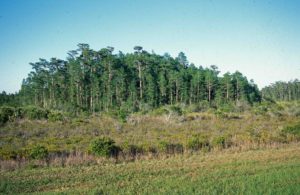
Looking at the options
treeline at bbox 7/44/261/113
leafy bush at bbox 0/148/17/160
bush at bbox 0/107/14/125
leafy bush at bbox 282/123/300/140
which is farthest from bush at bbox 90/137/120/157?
treeline at bbox 7/44/261/113

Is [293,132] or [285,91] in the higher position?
[285,91]

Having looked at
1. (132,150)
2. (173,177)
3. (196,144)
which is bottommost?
(173,177)

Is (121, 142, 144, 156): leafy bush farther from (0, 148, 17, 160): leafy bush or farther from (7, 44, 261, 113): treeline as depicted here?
(7, 44, 261, 113): treeline

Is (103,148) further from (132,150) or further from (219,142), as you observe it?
(219,142)

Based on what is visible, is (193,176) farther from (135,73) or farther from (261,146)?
(135,73)

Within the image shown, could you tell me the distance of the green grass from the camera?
26.2 feet

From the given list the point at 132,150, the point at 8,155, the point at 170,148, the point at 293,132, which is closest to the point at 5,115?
the point at 8,155

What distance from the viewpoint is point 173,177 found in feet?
30.7

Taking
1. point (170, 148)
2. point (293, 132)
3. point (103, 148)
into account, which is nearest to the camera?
point (103, 148)

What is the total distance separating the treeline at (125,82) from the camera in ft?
176

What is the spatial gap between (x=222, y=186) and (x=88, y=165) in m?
5.26

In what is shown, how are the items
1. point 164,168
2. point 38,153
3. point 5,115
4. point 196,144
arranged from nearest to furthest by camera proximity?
point 164,168
point 38,153
point 196,144
point 5,115

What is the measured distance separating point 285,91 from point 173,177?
105016 mm

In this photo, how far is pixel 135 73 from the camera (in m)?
58.5
